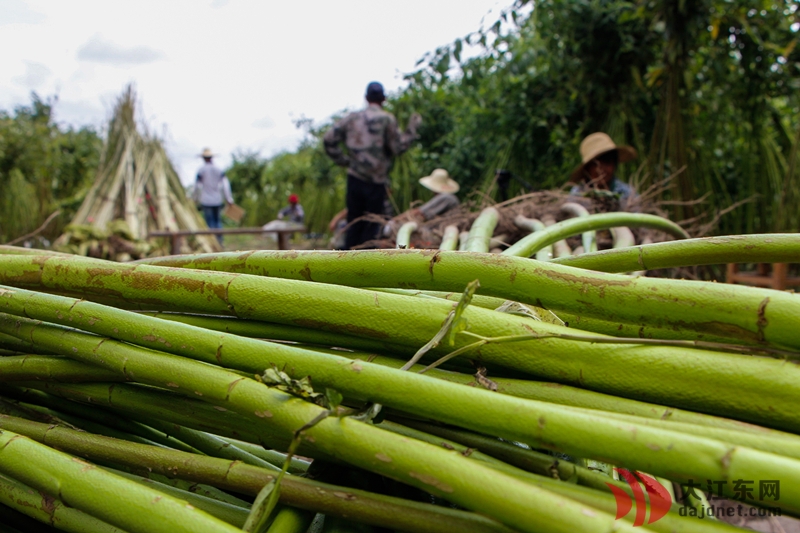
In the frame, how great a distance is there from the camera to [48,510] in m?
0.74

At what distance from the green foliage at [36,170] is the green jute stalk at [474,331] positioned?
24.6ft

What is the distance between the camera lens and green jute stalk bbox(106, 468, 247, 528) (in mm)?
719

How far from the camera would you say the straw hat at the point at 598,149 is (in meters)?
3.88

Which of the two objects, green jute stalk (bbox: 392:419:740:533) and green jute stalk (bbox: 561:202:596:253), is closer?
green jute stalk (bbox: 392:419:740:533)

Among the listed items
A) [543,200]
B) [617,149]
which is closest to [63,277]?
[543,200]

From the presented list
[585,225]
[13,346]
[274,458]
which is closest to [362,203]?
[585,225]

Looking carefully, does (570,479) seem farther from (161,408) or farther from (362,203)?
(362,203)

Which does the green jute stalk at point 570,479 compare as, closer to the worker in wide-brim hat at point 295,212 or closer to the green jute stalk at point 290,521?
the green jute stalk at point 290,521

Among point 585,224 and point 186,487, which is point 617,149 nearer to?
point 585,224

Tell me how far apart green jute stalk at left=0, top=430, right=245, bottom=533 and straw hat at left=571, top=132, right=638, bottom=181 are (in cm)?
377

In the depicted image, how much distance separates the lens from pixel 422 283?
81cm

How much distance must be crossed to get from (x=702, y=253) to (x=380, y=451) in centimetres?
60

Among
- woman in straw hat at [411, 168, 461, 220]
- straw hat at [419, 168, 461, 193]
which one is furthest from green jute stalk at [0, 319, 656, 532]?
straw hat at [419, 168, 461, 193]

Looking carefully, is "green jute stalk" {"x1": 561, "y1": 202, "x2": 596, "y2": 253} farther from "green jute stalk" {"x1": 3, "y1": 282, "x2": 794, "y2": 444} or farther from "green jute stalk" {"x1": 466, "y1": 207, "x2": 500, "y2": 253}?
"green jute stalk" {"x1": 3, "y1": 282, "x2": 794, "y2": 444}
